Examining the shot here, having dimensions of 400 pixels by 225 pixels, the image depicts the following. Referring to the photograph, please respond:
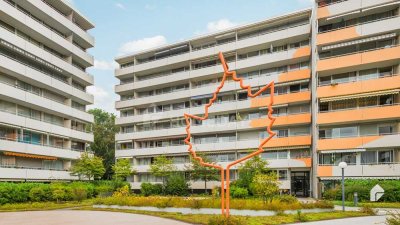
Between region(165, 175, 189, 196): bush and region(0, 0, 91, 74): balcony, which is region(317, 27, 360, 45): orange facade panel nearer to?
region(165, 175, 189, 196): bush

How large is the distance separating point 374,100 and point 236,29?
21777mm

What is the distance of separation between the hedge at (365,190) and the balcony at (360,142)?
15.6 feet

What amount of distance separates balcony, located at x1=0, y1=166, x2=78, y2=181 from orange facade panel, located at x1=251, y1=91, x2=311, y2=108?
2572 centimetres

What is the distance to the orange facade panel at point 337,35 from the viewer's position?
140 ft

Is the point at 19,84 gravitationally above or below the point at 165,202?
above

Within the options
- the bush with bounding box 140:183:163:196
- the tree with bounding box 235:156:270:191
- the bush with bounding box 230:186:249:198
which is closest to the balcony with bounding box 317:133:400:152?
the tree with bounding box 235:156:270:191

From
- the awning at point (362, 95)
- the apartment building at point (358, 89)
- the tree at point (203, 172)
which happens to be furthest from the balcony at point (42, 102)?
the awning at point (362, 95)

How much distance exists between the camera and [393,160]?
3988cm

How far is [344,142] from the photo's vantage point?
41.9 metres

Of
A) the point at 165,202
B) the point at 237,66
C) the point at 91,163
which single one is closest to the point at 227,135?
the point at 237,66

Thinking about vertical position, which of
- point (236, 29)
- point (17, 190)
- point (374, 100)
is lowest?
point (17, 190)

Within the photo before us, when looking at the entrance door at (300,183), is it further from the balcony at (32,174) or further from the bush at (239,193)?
the balcony at (32,174)

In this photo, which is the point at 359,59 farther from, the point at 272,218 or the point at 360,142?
the point at 272,218

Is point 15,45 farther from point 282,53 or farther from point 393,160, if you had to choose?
point 393,160
